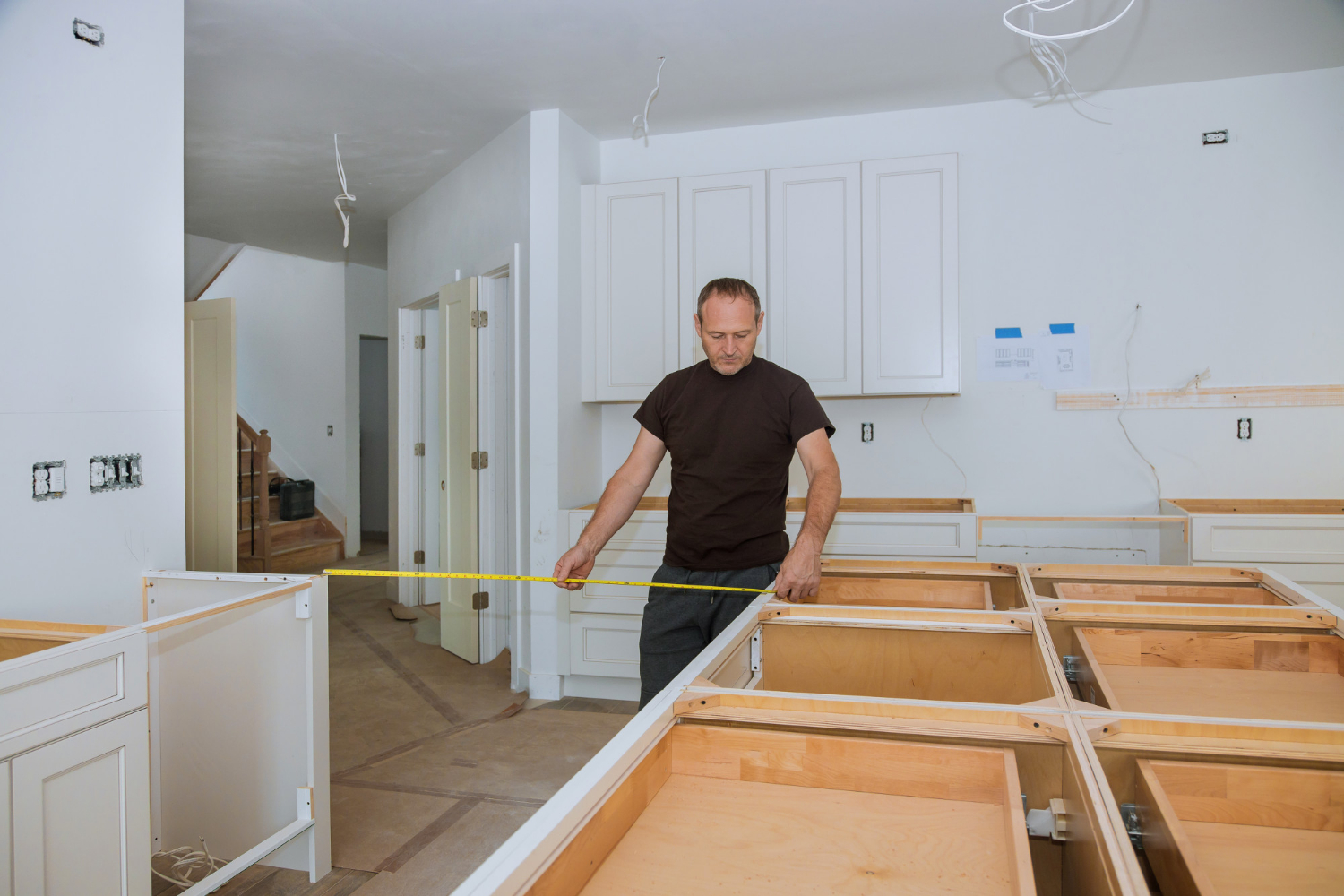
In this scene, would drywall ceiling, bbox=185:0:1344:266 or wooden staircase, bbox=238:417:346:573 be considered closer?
drywall ceiling, bbox=185:0:1344:266

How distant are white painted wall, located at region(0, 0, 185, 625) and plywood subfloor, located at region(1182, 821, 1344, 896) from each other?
2376 millimetres

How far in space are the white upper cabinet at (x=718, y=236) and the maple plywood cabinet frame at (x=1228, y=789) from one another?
2725mm

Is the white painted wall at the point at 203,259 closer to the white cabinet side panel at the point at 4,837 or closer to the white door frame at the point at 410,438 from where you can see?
the white door frame at the point at 410,438

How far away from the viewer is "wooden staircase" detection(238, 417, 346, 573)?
20.5ft

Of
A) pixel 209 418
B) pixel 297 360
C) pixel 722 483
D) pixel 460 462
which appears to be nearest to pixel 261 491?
pixel 297 360

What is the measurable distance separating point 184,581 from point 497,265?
7.46 feet

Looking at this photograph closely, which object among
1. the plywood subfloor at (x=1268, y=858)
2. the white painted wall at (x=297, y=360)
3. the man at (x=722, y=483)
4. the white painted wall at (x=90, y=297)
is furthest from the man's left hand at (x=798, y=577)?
the white painted wall at (x=297, y=360)

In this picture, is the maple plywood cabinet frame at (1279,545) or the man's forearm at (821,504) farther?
the maple plywood cabinet frame at (1279,545)

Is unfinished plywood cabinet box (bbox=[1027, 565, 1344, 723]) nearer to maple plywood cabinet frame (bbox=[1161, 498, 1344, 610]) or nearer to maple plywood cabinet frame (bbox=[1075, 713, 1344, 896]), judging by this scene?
maple plywood cabinet frame (bbox=[1075, 713, 1344, 896])

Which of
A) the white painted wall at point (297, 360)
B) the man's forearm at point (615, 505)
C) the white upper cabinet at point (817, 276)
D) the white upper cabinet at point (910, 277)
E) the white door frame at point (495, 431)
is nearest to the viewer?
the man's forearm at point (615, 505)

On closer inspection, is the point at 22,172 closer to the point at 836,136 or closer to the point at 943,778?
the point at 943,778

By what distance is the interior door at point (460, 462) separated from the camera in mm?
4199

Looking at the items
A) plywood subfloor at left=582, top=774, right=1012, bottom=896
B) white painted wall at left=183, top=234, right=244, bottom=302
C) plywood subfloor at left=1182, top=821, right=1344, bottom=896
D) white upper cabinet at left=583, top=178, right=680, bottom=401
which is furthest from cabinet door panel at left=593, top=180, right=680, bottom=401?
white painted wall at left=183, top=234, right=244, bottom=302

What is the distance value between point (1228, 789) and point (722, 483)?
4.11ft
